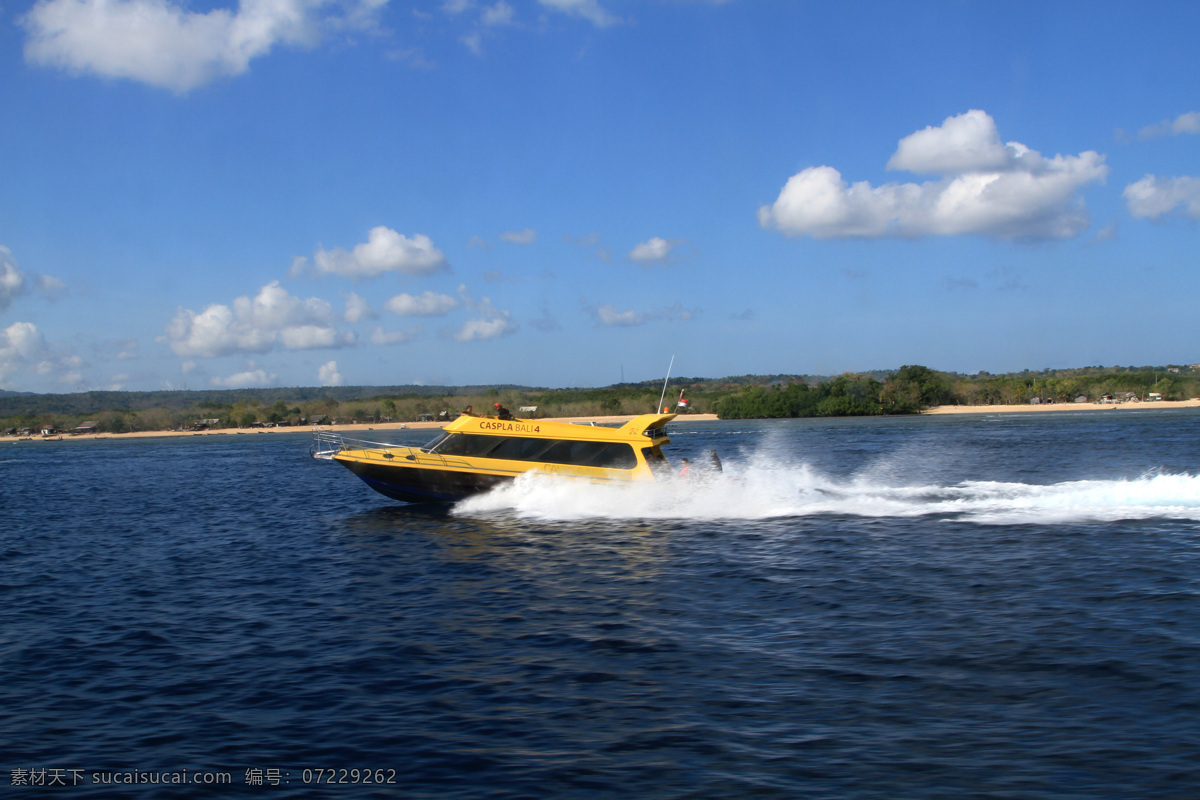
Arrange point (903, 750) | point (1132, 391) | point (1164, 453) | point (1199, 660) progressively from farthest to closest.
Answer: point (1132, 391) → point (1164, 453) → point (1199, 660) → point (903, 750)

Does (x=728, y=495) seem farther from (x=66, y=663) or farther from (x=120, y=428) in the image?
(x=120, y=428)

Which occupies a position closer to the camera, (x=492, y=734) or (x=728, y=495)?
(x=492, y=734)

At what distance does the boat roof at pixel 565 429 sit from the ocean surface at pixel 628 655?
1456 mm

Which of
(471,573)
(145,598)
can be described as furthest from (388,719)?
(145,598)

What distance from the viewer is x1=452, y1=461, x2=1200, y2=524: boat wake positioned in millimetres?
18375

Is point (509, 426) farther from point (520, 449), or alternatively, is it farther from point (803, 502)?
point (803, 502)

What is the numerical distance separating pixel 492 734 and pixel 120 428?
16796 centimetres

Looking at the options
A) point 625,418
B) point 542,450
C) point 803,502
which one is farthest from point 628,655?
point 625,418

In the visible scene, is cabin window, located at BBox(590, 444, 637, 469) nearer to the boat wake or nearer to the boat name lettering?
the boat wake

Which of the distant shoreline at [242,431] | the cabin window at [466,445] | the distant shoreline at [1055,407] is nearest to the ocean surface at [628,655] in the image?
the cabin window at [466,445]

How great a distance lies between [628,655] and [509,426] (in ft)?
38.4

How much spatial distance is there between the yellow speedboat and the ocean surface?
837 millimetres

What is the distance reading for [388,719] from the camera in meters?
7.54

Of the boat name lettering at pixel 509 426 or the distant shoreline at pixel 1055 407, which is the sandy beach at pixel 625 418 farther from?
the boat name lettering at pixel 509 426
